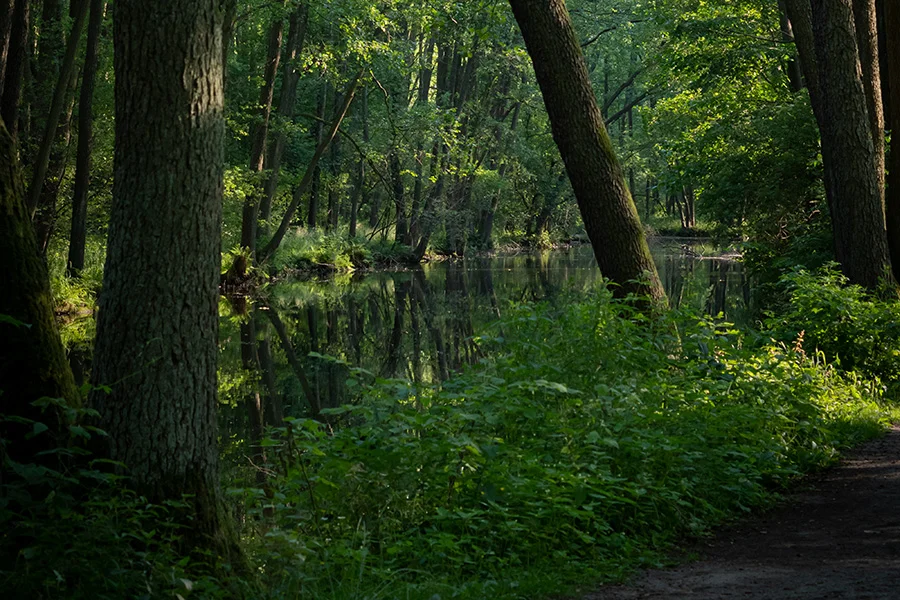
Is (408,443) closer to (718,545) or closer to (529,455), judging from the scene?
(529,455)

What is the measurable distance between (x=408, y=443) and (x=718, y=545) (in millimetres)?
1862

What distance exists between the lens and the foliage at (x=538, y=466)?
481cm

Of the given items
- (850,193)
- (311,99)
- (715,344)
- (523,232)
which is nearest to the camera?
(715,344)

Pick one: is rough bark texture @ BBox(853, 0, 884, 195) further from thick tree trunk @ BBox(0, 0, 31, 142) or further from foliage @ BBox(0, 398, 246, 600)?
thick tree trunk @ BBox(0, 0, 31, 142)

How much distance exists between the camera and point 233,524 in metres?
4.39

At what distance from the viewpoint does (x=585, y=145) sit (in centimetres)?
873

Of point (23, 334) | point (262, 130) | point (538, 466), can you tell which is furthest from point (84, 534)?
point (262, 130)

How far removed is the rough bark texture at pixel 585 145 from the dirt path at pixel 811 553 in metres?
2.60

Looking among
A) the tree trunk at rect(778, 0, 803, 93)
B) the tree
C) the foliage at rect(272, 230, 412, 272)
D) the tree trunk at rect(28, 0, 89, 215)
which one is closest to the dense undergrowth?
the tree

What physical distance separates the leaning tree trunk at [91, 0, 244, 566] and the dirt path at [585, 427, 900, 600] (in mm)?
2019

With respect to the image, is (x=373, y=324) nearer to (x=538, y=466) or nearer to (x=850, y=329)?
(x=850, y=329)

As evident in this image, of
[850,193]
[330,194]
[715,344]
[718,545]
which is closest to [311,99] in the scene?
[330,194]

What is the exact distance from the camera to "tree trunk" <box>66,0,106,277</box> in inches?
755

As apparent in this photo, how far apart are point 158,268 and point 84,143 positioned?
17.1 m
